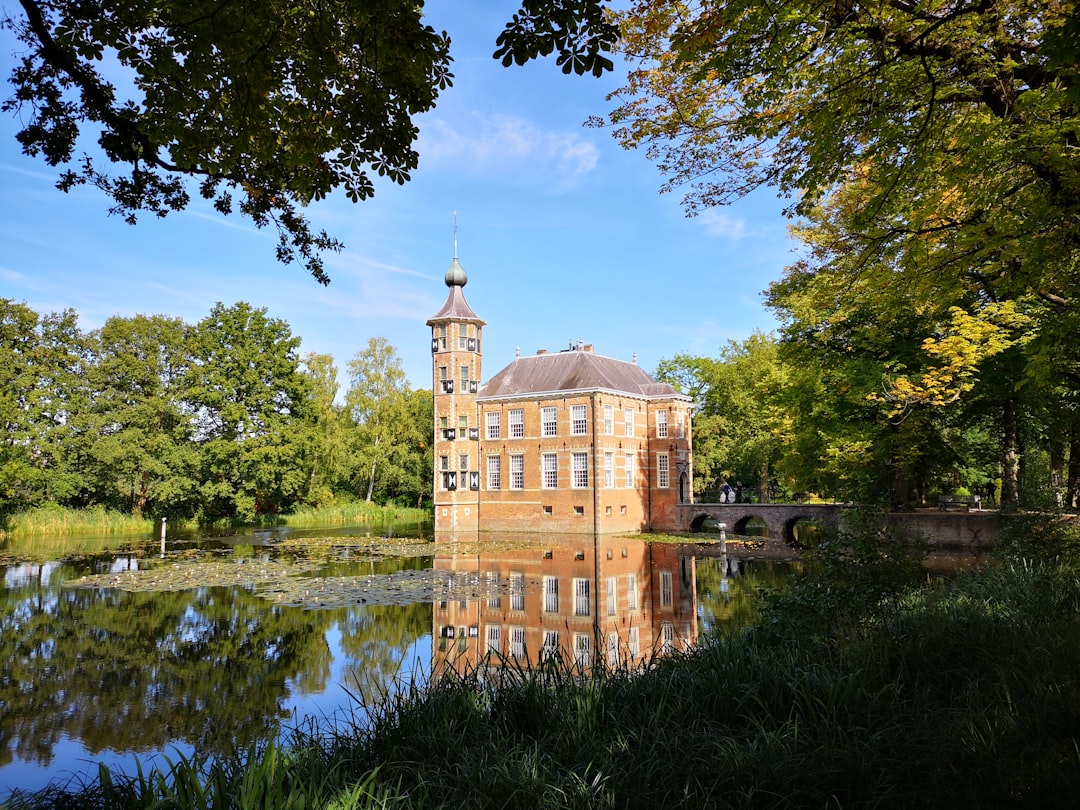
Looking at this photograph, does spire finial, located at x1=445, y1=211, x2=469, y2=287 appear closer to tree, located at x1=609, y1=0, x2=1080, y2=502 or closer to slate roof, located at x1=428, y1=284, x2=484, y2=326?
slate roof, located at x1=428, y1=284, x2=484, y2=326

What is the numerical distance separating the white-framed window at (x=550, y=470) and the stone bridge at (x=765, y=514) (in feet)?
20.6

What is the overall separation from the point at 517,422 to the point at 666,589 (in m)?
18.8

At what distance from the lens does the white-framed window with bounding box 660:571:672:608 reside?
1536 centimetres

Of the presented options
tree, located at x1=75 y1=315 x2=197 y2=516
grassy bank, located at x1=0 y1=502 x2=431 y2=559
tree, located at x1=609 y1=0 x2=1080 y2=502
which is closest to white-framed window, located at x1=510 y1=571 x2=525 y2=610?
tree, located at x1=609 y1=0 x2=1080 y2=502

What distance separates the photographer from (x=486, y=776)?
13.0ft

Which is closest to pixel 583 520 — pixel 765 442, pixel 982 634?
pixel 765 442

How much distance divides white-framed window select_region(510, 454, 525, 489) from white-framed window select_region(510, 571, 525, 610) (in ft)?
48.8

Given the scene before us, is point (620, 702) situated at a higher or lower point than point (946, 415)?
lower

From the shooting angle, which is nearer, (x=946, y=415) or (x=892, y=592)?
(x=892, y=592)

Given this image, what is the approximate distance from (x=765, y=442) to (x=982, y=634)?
30225 mm

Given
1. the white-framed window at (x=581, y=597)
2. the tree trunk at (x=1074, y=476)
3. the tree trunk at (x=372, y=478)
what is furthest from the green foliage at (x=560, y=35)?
the tree trunk at (x=372, y=478)

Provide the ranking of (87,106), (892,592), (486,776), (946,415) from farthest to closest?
(946,415) < (892,592) < (87,106) < (486,776)

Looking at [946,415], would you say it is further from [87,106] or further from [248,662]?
[87,106]

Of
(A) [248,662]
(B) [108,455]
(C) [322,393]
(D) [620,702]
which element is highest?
(C) [322,393]
